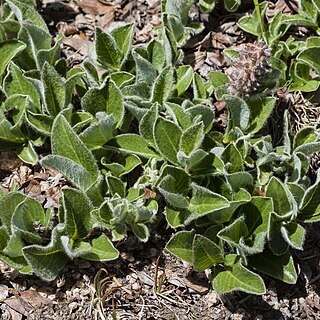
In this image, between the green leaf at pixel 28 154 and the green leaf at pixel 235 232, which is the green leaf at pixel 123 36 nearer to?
the green leaf at pixel 28 154

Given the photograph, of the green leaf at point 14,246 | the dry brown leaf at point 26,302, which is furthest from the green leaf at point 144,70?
the dry brown leaf at point 26,302

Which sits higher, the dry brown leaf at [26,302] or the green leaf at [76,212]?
the green leaf at [76,212]

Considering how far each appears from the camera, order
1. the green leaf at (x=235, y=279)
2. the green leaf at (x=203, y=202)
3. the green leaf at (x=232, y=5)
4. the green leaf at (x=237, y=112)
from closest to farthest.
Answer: the green leaf at (x=235, y=279) → the green leaf at (x=203, y=202) → the green leaf at (x=237, y=112) → the green leaf at (x=232, y=5)

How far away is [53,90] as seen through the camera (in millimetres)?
3488

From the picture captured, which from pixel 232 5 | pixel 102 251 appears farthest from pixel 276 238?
pixel 232 5

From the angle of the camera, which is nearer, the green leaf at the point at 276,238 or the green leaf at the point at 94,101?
the green leaf at the point at 276,238

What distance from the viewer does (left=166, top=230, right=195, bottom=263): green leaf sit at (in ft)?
10.4

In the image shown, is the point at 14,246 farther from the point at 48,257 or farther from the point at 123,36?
the point at 123,36

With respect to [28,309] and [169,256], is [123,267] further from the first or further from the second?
[28,309]

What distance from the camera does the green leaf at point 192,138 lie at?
3.22 meters

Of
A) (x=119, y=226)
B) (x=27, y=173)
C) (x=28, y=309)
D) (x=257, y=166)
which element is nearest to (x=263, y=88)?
(x=257, y=166)

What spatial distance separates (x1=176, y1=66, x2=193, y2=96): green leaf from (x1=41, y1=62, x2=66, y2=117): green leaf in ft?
2.05

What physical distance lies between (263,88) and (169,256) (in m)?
1.03

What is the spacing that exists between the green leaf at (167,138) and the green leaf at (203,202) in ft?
0.74
